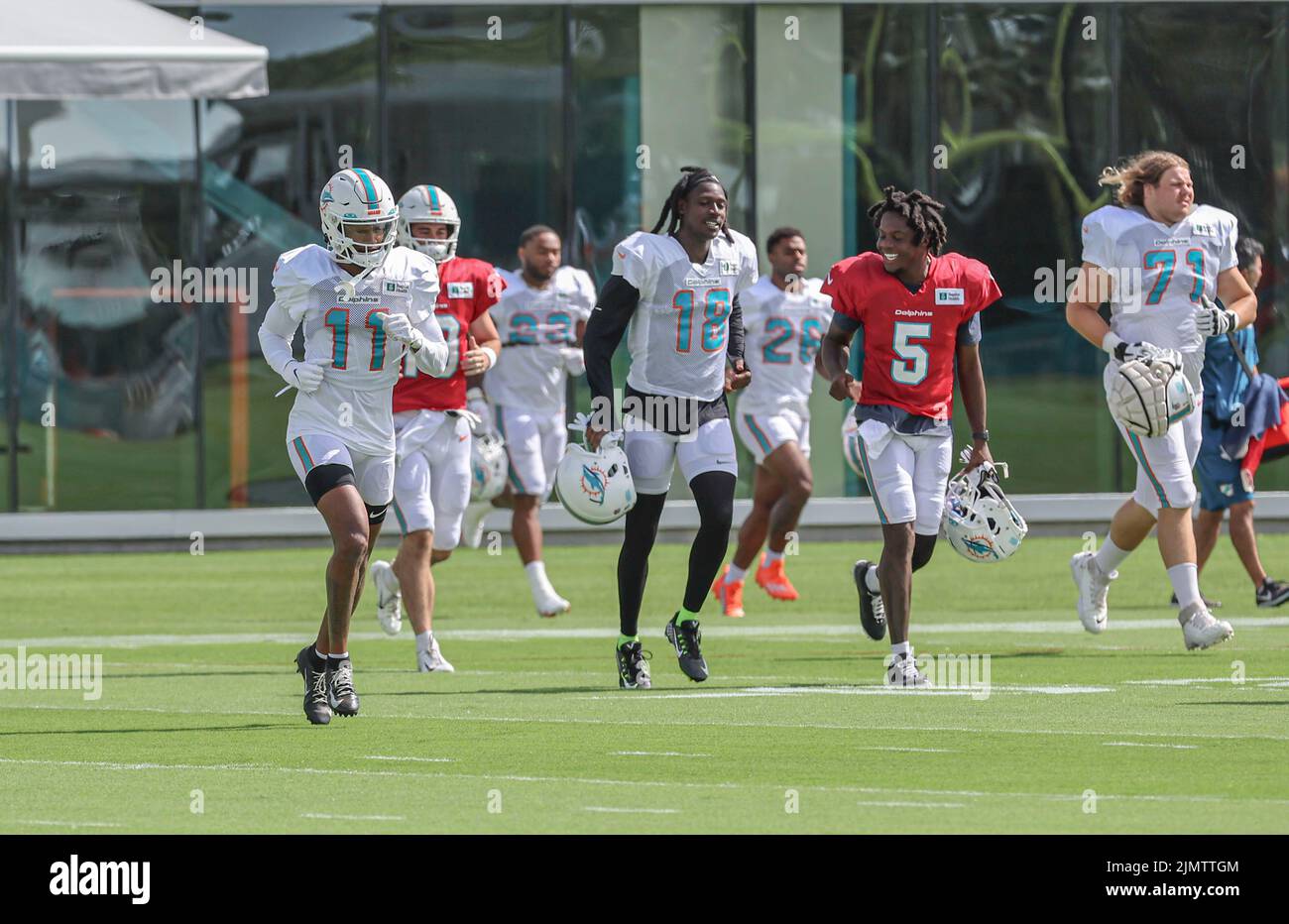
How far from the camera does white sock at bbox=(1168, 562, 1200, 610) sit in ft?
39.1

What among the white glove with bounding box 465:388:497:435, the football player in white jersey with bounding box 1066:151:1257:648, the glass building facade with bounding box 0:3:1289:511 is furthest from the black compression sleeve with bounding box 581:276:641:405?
the glass building facade with bounding box 0:3:1289:511

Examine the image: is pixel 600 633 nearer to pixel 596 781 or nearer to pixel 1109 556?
pixel 1109 556

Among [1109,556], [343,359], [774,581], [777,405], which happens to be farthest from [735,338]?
[774,581]

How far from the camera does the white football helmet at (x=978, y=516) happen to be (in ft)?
37.4

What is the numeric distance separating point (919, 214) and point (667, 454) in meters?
1.50

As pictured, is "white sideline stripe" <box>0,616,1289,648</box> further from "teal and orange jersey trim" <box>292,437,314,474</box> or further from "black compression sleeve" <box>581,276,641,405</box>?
"teal and orange jersey trim" <box>292,437,314,474</box>

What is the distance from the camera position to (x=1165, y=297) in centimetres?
1213

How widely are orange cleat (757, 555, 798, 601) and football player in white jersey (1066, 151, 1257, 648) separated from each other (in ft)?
15.9

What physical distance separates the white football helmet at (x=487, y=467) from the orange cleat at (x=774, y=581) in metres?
2.14

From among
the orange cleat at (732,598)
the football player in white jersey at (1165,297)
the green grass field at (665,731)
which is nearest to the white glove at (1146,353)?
the football player in white jersey at (1165,297)

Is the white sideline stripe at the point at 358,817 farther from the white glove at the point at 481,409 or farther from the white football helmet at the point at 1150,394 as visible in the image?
the white glove at the point at 481,409

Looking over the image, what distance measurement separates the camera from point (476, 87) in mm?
23719
